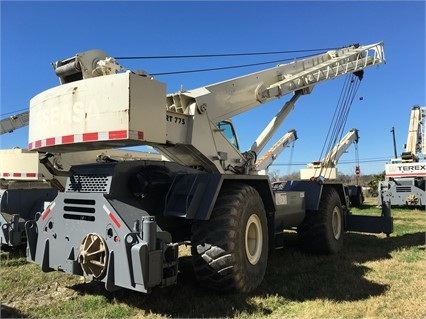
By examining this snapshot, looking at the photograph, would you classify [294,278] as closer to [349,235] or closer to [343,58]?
[349,235]

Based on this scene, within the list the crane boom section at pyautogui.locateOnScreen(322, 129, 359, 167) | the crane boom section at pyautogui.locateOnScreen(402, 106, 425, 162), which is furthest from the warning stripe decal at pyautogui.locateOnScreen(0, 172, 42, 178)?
the crane boom section at pyautogui.locateOnScreen(402, 106, 425, 162)

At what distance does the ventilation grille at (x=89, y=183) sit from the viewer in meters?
4.98

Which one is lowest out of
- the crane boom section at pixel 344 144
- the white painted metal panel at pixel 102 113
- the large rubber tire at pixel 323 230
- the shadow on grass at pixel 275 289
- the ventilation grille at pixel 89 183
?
the shadow on grass at pixel 275 289

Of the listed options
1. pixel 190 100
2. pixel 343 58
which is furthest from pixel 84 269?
pixel 343 58

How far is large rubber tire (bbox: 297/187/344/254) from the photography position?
807 cm

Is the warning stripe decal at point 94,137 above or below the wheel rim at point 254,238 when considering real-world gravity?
above

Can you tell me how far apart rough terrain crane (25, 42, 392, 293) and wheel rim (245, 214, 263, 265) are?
15 mm

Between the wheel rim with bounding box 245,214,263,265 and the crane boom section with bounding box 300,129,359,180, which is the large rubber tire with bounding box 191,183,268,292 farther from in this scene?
the crane boom section with bounding box 300,129,359,180

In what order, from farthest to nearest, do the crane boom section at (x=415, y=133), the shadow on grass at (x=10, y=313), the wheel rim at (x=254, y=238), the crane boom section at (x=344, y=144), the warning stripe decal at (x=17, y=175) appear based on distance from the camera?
the crane boom section at (x=344, y=144) < the crane boom section at (x=415, y=133) < the warning stripe decal at (x=17, y=175) < the wheel rim at (x=254, y=238) < the shadow on grass at (x=10, y=313)

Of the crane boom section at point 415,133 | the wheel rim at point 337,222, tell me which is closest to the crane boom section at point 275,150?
the crane boom section at point 415,133

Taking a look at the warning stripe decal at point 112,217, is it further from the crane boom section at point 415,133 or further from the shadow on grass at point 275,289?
the crane boom section at point 415,133

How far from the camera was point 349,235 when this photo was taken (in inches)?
427

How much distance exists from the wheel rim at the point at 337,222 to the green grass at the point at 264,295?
4.45 feet

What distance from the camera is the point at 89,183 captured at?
17.0 feet
